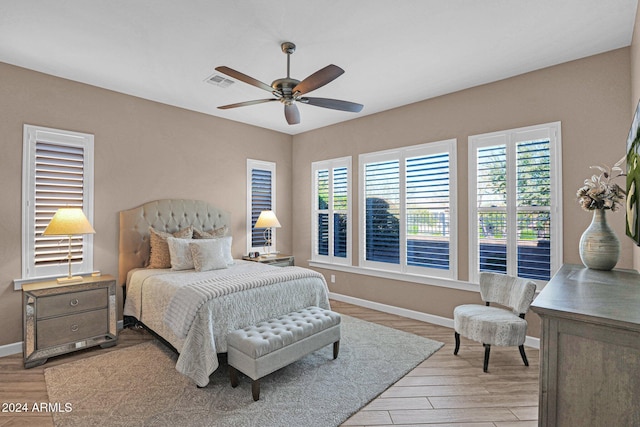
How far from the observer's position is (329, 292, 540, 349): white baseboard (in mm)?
3911

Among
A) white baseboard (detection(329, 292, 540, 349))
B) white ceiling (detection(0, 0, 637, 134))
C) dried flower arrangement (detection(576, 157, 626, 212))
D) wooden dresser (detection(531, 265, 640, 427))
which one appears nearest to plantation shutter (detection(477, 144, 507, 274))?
white baseboard (detection(329, 292, 540, 349))

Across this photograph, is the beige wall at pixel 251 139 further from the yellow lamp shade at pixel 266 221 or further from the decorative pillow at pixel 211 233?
the decorative pillow at pixel 211 233

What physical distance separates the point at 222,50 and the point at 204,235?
2.32m

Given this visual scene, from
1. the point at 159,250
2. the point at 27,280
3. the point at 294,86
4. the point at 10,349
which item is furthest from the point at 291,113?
the point at 10,349

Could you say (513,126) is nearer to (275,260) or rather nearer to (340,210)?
(340,210)

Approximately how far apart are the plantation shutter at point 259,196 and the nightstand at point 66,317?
7.57 feet

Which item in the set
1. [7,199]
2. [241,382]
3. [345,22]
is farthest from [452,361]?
[7,199]

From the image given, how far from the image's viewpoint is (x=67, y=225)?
311 centimetres

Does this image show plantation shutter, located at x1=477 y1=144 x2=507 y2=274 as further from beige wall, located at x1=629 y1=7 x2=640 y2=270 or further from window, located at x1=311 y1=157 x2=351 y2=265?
window, located at x1=311 y1=157 x2=351 y2=265

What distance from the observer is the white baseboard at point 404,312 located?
3911mm

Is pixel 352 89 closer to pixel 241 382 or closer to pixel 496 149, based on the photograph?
pixel 496 149

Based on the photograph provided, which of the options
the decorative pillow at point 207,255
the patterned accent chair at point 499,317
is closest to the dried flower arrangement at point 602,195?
the patterned accent chair at point 499,317

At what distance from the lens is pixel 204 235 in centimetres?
428

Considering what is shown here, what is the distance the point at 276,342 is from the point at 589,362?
6.28ft
